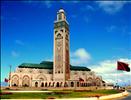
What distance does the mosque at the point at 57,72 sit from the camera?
140 m

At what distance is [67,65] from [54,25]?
26412 mm

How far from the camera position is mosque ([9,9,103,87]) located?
14038 cm

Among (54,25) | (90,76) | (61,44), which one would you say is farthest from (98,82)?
(54,25)

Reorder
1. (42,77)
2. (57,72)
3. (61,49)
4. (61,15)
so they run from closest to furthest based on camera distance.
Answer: (57,72) → (61,49) → (42,77) → (61,15)

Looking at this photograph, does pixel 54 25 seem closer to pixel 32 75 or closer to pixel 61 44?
pixel 61 44

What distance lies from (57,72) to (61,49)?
550 inches

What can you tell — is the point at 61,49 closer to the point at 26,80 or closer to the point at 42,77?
the point at 42,77

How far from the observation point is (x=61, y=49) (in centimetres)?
14775

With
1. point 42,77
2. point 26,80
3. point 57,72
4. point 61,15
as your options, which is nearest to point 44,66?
point 42,77

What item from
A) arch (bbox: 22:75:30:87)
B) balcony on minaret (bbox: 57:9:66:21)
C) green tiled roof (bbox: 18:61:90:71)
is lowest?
arch (bbox: 22:75:30:87)

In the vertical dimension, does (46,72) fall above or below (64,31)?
below

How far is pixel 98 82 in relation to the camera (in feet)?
538

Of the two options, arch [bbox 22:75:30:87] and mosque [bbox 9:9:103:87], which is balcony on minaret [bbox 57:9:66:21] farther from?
arch [bbox 22:75:30:87]

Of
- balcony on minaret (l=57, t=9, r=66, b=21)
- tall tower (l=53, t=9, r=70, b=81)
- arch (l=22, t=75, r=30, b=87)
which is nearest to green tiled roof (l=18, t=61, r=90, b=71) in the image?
arch (l=22, t=75, r=30, b=87)
